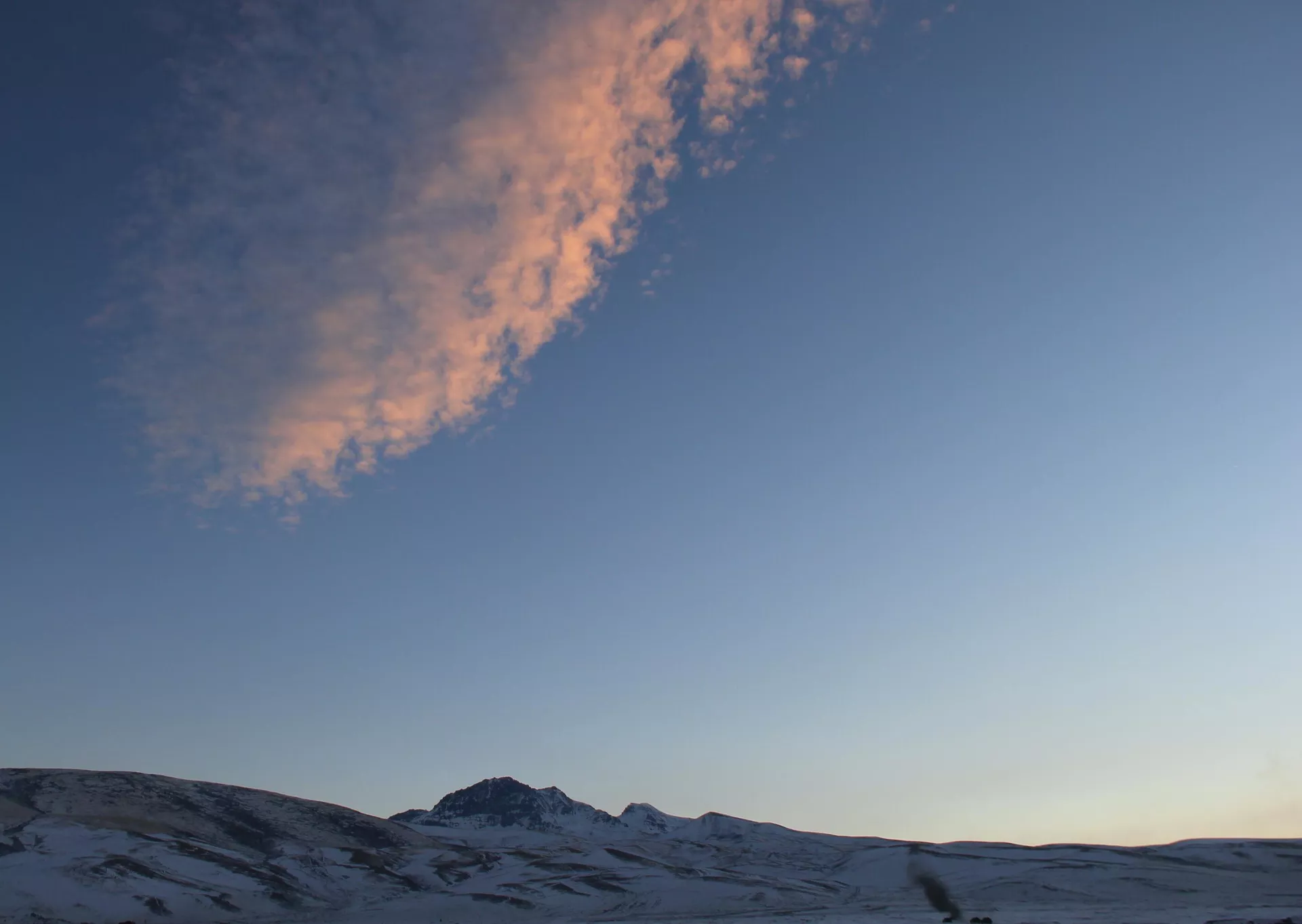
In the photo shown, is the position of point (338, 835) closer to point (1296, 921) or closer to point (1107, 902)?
point (1107, 902)

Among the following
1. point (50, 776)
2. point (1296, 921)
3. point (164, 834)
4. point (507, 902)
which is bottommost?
point (1296, 921)

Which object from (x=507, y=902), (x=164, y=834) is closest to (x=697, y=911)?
(x=507, y=902)

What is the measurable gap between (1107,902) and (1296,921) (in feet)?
208

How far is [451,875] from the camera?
155m

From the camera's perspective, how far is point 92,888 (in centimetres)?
11231

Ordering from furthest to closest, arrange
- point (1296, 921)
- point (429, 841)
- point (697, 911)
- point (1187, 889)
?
1. point (429, 841)
2. point (1187, 889)
3. point (697, 911)
4. point (1296, 921)

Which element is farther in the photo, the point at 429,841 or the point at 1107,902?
the point at 429,841

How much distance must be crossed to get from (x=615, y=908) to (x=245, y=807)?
9360cm

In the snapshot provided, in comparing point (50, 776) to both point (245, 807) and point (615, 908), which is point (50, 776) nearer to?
point (245, 807)

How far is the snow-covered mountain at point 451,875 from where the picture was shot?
371 ft

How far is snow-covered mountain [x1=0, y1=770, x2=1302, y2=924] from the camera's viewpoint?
371 ft

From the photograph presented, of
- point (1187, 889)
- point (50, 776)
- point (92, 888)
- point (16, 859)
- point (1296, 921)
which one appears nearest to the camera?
point (1296, 921)

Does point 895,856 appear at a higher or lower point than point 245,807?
lower

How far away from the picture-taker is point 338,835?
592ft
